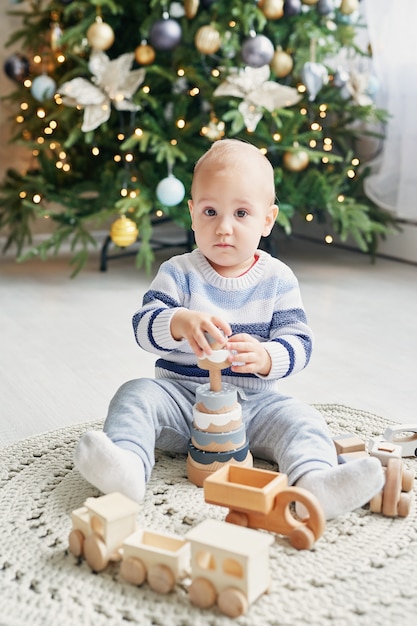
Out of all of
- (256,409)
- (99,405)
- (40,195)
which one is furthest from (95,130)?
(256,409)

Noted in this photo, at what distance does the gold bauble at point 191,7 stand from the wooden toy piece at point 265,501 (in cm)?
158

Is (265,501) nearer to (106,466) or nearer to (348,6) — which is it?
(106,466)

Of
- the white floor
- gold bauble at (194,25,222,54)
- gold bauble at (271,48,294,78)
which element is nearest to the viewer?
Result: the white floor

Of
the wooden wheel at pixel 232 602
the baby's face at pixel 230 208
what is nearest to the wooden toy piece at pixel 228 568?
the wooden wheel at pixel 232 602

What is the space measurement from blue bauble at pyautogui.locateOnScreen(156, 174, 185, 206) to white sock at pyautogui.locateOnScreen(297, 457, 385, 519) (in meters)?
1.30

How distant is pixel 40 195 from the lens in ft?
7.79

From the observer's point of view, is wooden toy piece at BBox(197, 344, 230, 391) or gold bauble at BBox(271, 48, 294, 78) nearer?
wooden toy piece at BBox(197, 344, 230, 391)

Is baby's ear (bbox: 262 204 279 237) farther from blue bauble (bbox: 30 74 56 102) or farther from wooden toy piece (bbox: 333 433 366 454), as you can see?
blue bauble (bbox: 30 74 56 102)

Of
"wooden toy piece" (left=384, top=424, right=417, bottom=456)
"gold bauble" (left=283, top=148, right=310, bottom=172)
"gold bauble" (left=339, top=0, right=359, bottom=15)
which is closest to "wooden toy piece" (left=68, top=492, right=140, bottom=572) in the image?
"wooden toy piece" (left=384, top=424, right=417, bottom=456)

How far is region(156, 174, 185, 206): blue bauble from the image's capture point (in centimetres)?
212

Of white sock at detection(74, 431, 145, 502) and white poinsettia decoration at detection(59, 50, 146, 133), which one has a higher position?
white poinsettia decoration at detection(59, 50, 146, 133)

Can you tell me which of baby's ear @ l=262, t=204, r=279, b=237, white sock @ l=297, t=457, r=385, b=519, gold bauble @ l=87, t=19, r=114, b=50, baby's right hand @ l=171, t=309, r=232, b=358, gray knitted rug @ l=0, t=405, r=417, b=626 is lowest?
gray knitted rug @ l=0, t=405, r=417, b=626

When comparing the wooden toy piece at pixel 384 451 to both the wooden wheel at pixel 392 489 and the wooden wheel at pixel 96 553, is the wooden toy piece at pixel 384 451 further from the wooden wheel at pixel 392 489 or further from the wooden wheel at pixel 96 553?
the wooden wheel at pixel 96 553

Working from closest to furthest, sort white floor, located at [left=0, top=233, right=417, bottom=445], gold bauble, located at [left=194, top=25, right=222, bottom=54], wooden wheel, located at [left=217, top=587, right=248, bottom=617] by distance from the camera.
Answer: wooden wheel, located at [left=217, top=587, right=248, bottom=617]
white floor, located at [left=0, top=233, right=417, bottom=445]
gold bauble, located at [left=194, top=25, right=222, bottom=54]
